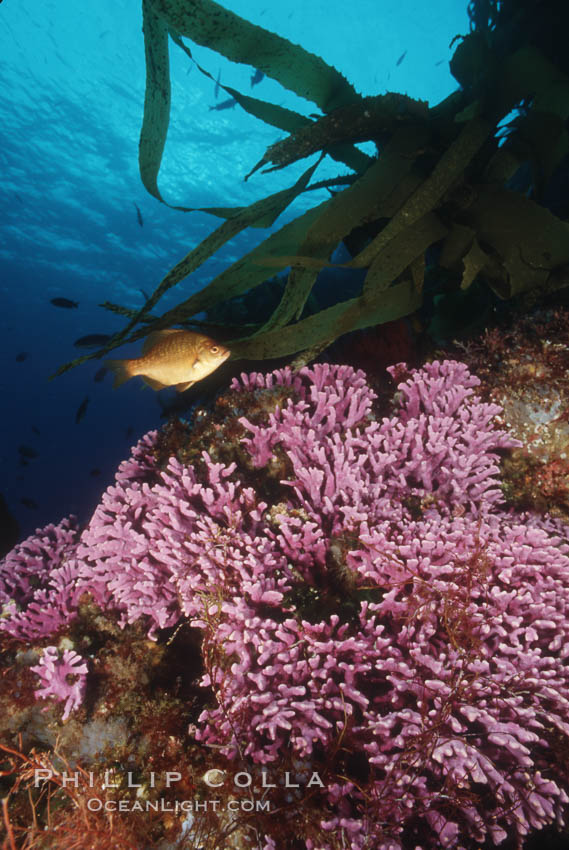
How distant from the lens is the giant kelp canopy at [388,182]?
2332mm

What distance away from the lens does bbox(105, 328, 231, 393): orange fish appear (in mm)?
2623

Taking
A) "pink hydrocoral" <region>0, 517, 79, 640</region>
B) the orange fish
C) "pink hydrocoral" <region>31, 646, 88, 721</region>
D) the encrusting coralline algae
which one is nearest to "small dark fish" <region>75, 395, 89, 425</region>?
"pink hydrocoral" <region>0, 517, 79, 640</region>

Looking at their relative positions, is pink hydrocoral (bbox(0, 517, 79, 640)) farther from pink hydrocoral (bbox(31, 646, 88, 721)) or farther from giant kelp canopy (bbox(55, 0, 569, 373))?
giant kelp canopy (bbox(55, 0, 569, 373))

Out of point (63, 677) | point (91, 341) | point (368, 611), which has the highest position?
point (91, 341)

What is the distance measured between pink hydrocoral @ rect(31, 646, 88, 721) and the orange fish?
5.86ft

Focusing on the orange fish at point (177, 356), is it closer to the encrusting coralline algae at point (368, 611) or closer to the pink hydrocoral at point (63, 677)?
the encrusting coralline algae at point (368, 611)

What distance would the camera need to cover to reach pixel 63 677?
6.92 ft

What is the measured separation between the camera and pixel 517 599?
1.80 meters

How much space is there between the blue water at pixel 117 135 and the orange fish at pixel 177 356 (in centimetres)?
1752

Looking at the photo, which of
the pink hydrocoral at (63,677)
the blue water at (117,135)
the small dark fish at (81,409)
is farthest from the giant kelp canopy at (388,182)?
the blue water at (117,135)

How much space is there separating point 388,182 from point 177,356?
6.37ft

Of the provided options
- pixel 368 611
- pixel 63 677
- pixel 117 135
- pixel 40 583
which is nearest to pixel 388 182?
pixel 368 611

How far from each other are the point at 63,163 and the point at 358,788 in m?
31.7

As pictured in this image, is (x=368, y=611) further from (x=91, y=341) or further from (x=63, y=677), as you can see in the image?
(x=91, y=341)
